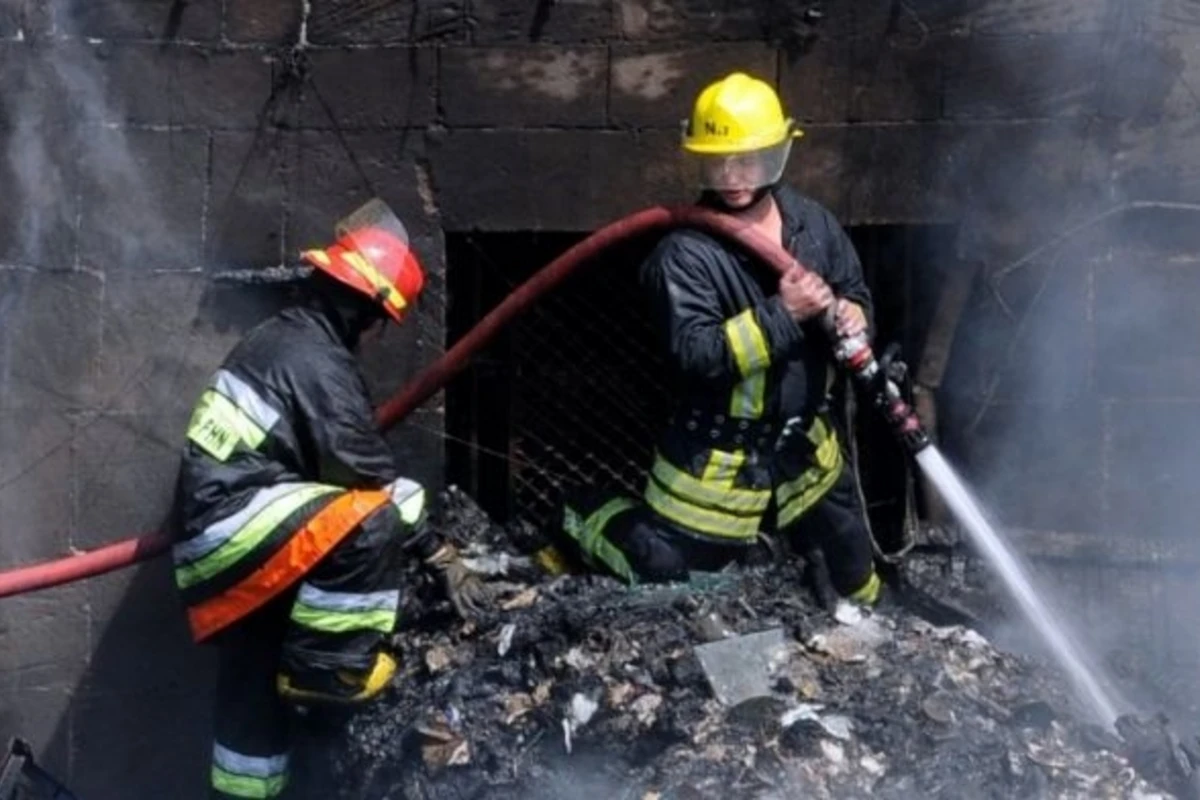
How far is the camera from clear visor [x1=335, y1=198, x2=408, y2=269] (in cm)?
771

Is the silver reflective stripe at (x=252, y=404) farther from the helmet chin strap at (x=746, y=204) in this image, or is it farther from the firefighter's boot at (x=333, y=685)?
the helmet chin strap at (x=746, y=204)

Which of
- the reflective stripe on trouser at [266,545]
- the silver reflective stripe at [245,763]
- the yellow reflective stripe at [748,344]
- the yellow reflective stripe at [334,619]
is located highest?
the yellow reflective stripe at [748,344]

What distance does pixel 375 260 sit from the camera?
7.70 meters

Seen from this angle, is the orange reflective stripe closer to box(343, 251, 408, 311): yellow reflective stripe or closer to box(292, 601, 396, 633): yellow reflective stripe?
A: box(292, 601, 396, 633): yellow reflective stripe

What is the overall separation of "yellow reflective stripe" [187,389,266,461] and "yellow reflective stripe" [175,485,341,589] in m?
0.20

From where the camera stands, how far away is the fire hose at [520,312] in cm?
777

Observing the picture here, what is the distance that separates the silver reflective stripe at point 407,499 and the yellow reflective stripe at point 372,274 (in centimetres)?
56

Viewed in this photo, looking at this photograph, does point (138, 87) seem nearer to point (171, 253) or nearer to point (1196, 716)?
point (171, 253)

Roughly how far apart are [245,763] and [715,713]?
4.93 feet

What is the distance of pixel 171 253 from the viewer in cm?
836

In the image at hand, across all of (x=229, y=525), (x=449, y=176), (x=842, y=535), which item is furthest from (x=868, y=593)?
(x=229, y=525)

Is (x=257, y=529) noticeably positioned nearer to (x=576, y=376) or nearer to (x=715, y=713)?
(x=715, y=713)

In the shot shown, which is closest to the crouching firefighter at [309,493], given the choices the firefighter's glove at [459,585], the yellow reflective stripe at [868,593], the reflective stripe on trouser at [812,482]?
the firefighter's glove at [459,585]

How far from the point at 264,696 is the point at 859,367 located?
2.07m
